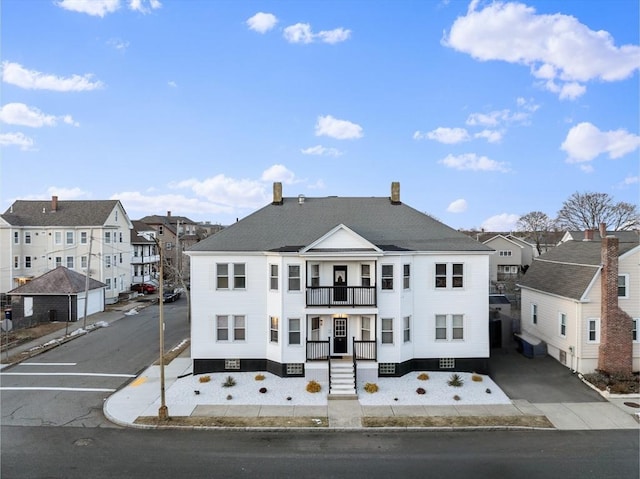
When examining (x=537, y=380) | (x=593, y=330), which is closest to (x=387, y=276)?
(x=537, y=380)

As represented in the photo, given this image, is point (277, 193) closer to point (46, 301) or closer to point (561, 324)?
point (561, 324)

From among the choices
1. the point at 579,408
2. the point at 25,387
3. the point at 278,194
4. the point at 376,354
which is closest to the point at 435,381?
the point at 376,354

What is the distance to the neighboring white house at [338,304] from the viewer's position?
65.1 ft

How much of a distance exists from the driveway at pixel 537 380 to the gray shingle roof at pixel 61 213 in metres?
41.8

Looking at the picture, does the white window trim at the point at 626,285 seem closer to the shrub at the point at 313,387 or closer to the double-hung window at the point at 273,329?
the shrub at the point at 313,387

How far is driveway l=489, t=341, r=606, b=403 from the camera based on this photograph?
17.7 meters

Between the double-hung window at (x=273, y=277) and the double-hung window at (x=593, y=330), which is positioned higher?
the double-hung window at (x=273, y=277)

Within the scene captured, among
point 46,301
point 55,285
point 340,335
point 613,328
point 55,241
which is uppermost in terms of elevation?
point 55,241

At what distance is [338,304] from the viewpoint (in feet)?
65.1

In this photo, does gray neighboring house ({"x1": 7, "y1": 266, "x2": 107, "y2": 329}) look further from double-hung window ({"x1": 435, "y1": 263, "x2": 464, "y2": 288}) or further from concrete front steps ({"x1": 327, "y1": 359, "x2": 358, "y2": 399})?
double-hung window ({"x1": 435, "y1": 263, "x2": 464, "y2": 288})

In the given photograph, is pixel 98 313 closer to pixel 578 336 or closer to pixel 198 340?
pixel 198 340

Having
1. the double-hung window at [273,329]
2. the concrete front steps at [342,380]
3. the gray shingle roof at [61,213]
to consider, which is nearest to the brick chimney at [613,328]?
the concrete front steps at [342,380]

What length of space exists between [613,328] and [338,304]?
13.6 metres

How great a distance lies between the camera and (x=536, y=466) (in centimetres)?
1229
